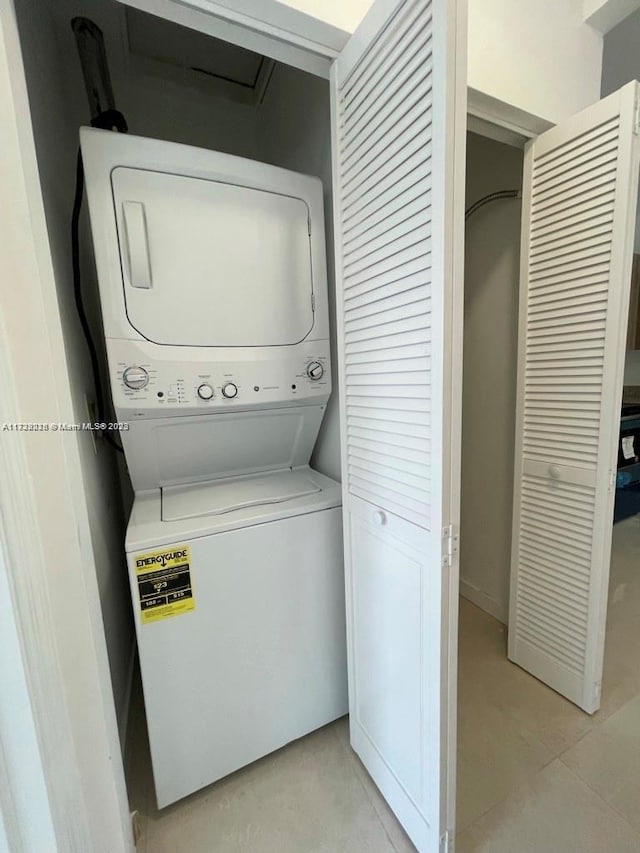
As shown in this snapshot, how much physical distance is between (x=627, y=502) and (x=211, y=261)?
4.02 meters

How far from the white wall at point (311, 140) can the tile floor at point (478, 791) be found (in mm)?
1115

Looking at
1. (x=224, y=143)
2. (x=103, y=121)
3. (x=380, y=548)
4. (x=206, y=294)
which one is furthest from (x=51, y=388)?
(x=224, y=143)

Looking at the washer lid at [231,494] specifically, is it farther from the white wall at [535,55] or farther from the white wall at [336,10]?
the white wall at [535,55]

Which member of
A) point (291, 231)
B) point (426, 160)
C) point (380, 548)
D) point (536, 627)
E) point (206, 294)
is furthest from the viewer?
point (536, 627)

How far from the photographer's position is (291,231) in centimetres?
134

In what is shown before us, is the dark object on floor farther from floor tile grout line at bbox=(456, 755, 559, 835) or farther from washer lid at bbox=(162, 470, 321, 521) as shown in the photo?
washer lid at bbox=(162, 470, 321, 521)

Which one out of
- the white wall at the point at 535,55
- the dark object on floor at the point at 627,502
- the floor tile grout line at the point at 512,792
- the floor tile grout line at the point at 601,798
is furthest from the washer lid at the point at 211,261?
the dark object on floor at the point at 627,502

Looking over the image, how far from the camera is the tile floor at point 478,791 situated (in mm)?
1140

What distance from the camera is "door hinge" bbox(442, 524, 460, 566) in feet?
2.85

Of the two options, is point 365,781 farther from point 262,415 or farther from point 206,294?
point 206,294

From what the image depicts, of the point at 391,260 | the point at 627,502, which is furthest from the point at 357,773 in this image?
the point at 627,502

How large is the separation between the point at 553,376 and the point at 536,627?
1.15 meters

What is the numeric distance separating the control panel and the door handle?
204 mm

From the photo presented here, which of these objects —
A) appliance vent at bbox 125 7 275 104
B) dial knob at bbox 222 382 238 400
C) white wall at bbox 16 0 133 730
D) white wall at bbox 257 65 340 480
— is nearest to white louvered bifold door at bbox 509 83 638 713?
white wall at bbox 257 65 340 480
